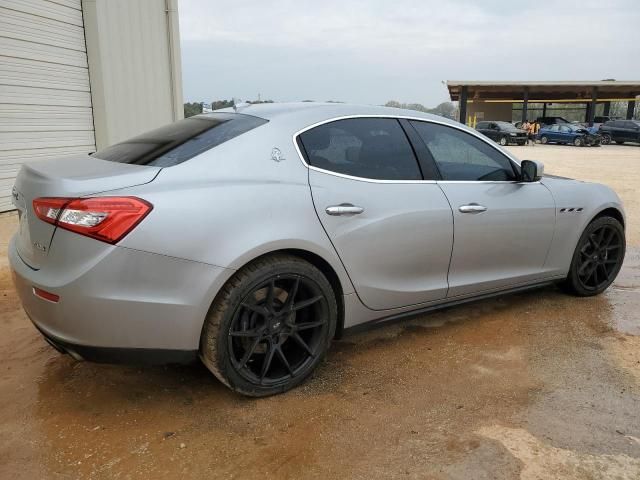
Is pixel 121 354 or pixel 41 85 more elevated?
pixel 41 85

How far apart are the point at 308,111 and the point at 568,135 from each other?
34328 mm

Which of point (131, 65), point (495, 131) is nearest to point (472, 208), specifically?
point (131, 65)

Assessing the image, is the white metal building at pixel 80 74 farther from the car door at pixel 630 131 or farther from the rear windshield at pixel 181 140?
the car door at pixel 630 131

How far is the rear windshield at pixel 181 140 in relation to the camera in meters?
2.76

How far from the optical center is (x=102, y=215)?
235 cm

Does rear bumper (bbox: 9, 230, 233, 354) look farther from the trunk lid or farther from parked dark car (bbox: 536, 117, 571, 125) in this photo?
parked dark car (bbox: 536, 117, 571, 125)

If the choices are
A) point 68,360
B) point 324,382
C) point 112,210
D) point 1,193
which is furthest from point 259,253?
point 1,193

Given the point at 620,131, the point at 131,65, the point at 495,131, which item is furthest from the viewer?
the point at 620,131

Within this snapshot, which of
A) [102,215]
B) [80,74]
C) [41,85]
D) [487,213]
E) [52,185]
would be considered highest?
[80,74]

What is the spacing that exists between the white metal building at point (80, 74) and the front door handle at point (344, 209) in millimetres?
6834

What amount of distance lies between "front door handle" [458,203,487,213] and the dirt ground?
2.90 feet

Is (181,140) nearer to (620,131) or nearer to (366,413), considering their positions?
(366,413)

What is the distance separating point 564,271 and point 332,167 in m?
2.35

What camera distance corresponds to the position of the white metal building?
797 centimetres
